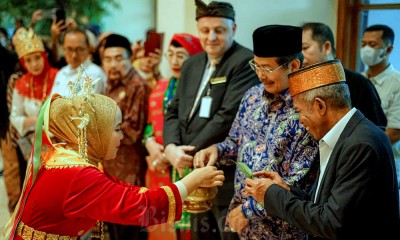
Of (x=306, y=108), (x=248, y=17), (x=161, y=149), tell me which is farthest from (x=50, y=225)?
(x=248, y=17)

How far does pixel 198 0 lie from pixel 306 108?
4.98ft

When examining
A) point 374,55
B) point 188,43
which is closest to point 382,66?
point 374,55

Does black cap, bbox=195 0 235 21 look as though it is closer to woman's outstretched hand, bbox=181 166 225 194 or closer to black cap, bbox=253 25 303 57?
black cap, bbox=253 25 303 57

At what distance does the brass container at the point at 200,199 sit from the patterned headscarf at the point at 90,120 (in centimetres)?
55

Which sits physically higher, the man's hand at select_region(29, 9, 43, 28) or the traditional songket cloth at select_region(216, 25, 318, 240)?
the man's hand at select_region(29, 9, 43, 28)

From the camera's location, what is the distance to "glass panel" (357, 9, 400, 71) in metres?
3.99

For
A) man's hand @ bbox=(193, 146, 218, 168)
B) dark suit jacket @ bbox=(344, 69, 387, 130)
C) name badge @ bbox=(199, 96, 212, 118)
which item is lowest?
man's hand @ bbox=(193, 146, 218, 168)

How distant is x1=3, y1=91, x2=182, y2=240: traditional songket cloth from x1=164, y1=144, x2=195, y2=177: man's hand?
2.52ft

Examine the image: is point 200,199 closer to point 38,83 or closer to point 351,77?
point 351,77

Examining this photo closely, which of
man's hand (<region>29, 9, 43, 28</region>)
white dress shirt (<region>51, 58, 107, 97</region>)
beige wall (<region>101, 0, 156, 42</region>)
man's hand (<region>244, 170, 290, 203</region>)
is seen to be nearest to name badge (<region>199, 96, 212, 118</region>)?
man's hand (<region>244, 170, 290, 203</region>)

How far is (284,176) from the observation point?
2.47 metres

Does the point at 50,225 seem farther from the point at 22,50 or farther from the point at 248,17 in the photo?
the point at 22,50

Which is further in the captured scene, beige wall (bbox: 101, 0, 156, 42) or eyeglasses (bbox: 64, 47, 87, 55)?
beige wall (bbox: 101, 0, 156, 42)

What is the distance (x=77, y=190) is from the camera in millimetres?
2240
